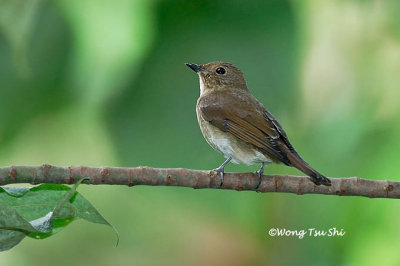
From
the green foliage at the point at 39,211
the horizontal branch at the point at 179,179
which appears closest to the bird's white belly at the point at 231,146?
the horizontal branch at the point at 179,179

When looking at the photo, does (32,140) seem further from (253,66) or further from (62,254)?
(253,66)

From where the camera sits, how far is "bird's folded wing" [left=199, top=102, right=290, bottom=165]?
3082 mm

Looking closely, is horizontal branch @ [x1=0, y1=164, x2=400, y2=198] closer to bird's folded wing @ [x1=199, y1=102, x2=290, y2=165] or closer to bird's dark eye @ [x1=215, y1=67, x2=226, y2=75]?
bird's folded wing @ [x1=199, y1=102, x2=290, y2=165]

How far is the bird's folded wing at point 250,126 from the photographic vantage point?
3.08 meters

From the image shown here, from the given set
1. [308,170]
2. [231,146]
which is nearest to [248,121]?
[231,146]

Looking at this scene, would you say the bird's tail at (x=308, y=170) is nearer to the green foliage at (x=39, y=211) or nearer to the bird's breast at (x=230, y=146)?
the bird's breast at (x=230, y=146)

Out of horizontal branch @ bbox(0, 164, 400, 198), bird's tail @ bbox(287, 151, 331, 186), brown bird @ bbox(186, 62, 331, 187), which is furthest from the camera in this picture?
brown bird @ bbox(186, 62, 331, 187)

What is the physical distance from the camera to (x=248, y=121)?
3.43m

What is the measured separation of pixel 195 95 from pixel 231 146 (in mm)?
412

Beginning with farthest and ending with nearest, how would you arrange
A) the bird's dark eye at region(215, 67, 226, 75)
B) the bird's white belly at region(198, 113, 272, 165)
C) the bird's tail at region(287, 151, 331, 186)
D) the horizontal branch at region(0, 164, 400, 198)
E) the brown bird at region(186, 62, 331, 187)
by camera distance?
the bird's dark eye at region(215, 67, 226, 75) < the bird's white belly at region(198, 113, 272, 165) < the brown bird at region(186, 62, 331, 187) < the bird's tail at region(287, 151, 331, 186) < the horizontal branch at region(0, 164, 400, 198)

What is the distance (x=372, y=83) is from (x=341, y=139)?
0.97 ft

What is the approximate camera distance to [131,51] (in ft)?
8.91

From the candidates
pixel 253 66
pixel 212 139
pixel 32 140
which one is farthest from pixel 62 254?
pixel 253 66

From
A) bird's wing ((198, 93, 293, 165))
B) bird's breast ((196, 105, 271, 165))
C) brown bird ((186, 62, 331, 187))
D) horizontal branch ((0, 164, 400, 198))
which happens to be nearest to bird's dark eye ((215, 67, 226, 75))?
brown bird ((186, 62, 331, 187))
